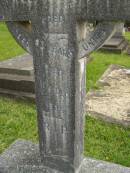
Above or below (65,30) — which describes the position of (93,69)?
below

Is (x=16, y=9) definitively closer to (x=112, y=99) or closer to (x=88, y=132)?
(x=88, y=132)

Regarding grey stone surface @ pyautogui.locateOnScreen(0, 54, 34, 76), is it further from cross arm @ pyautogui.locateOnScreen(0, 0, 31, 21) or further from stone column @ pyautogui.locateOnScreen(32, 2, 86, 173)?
cross arm @ pyautogui.locateOnScreen(0, 0, 31, 21)

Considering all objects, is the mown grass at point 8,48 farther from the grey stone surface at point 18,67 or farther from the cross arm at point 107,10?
the cross arm at point 107,10

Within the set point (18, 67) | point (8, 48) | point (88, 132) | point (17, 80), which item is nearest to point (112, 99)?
point (88, 132)

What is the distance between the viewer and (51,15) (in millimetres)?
2805

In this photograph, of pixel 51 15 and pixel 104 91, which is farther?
pixel 104 91

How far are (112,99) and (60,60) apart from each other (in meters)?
3.68

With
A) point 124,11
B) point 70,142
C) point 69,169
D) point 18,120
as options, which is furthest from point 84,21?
point 18,120

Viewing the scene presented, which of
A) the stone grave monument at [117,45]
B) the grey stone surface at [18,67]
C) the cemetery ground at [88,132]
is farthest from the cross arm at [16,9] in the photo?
the stone grave monument at [117,45]

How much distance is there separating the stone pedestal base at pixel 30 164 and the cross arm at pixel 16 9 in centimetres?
166

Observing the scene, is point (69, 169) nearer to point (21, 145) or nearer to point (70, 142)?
point (70, 142)

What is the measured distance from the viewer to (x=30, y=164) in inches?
141

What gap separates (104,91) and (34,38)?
4.09m

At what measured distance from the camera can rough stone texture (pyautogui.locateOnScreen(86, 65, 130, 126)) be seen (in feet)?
18.6
